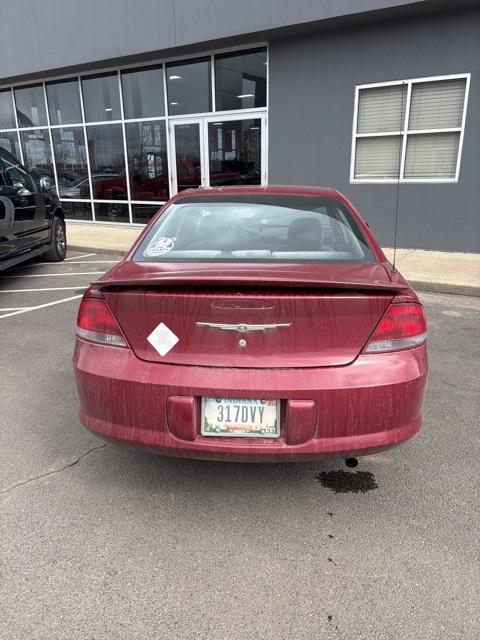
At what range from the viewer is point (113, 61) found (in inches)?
455

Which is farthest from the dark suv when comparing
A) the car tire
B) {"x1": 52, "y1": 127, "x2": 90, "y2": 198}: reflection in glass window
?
{"x1": 52, "y1": 127, "x2": 90, "y2": 198}: reflection in glass window

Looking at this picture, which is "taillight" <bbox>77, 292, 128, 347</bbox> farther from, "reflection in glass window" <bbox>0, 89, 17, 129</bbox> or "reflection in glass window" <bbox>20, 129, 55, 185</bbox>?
"reflection in glass window" <bbox>0, 89, 17, 129</bbox>

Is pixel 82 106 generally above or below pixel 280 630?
above

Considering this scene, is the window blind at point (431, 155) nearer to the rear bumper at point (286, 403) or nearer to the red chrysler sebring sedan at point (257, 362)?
the red chrysler sebring sedan at point (257, 362)

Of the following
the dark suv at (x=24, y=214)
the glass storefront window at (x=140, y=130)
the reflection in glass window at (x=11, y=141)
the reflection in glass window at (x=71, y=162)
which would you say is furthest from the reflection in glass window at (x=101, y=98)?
the dark suv at (x=24, y=214)

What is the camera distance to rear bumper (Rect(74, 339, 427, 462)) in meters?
2.15

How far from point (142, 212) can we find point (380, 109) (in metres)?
6.49

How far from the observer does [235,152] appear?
435 inches

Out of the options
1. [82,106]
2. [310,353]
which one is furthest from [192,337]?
[82,106]

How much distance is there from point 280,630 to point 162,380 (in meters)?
1.11

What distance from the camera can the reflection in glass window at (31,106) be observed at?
1412cm

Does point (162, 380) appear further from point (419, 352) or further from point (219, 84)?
point (219, 84)

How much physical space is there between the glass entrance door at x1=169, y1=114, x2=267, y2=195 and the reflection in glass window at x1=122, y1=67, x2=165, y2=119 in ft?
2.31

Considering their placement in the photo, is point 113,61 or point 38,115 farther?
point 38,115
